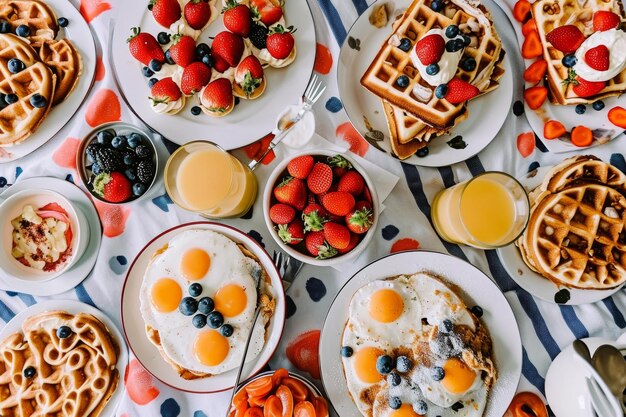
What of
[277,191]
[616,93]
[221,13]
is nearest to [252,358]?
[277,191]

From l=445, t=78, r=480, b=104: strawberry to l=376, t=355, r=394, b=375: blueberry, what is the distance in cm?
102

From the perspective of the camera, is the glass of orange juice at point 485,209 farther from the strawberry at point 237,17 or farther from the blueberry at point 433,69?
the strawberry at point 237,17

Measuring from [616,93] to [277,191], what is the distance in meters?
1.44

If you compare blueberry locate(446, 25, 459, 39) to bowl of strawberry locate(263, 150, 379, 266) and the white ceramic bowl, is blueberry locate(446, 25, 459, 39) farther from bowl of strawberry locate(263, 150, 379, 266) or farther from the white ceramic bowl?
the white ceramic bowl

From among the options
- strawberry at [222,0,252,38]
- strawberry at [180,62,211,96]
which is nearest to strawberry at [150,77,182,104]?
strawberry at [180,62,211,96]

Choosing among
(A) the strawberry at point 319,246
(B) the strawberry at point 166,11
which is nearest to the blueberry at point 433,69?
→ (A) the strawberry at point 319,246

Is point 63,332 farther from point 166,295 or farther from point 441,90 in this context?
point 441,90

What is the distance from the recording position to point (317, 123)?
2.18m

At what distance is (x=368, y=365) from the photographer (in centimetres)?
193

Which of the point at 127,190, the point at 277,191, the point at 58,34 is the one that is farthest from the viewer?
the point at 58,34

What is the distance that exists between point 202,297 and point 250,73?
918 millimetres

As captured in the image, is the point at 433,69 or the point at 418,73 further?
the point at 418,73

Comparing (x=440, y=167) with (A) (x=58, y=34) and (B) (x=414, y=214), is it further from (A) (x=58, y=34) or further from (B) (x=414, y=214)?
(A) (x=58, y=34)

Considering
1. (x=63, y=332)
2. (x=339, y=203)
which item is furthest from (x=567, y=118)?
(x=63, y=332)
